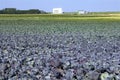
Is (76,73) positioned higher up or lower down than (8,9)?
higher up

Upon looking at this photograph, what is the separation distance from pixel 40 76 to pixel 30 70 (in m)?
0.52

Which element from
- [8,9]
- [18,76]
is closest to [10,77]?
[18,76]

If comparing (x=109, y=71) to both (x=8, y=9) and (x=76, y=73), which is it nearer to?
(x=76, y=73)

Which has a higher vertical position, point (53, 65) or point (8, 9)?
point (53, 65)

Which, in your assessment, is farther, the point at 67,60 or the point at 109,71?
the point at 67,60

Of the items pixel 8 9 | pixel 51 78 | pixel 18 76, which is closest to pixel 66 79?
pixel 51 78

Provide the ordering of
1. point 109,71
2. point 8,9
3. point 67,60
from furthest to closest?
point 8,9 → point 67,60 → point 109,71

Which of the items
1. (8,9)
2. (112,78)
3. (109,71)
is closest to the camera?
(112,78)

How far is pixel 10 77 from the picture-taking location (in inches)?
298

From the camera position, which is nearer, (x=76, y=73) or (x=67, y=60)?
(x=76, y=73)

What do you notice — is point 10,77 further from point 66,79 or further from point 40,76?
point 66,79

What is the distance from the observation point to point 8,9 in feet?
358

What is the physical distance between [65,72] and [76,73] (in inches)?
9.1

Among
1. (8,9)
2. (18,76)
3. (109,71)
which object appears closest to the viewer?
(109,71)
